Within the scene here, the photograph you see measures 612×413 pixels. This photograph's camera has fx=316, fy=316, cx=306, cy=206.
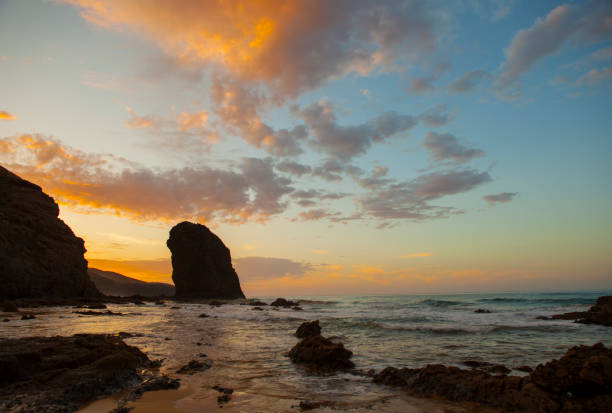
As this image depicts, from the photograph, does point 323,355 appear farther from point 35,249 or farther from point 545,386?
point 35,249

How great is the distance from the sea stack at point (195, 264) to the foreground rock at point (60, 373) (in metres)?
74.0

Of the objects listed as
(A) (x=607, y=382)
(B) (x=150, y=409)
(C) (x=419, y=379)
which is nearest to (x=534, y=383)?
(A) (x=607, y=382)

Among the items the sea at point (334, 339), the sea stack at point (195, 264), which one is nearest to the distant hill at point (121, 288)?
the sea stack at point (195, 264)

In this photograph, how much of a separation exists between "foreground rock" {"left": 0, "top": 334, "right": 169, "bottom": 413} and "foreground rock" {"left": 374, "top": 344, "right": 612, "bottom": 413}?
6.75m

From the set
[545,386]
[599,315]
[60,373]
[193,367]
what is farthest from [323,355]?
[599,315]

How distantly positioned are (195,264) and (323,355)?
7537cm

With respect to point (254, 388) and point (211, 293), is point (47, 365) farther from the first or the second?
point (211, 293)

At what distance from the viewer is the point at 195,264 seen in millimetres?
79500

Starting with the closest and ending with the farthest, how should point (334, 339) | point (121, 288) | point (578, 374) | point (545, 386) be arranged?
point (578, 374) < point (545, 386) < point (334, 339) < point (121, 288)

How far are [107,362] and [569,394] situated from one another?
31.6 feet

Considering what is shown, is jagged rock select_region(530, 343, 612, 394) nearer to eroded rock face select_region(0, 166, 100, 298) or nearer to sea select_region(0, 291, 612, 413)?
sea select_region(0, 291, 612, 413)

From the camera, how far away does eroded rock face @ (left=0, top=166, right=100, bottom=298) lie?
33344 millimetres

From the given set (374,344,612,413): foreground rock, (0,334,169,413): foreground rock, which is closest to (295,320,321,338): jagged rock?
(0,334,169,413): foreground rock

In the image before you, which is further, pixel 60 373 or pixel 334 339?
pixel 334 339
